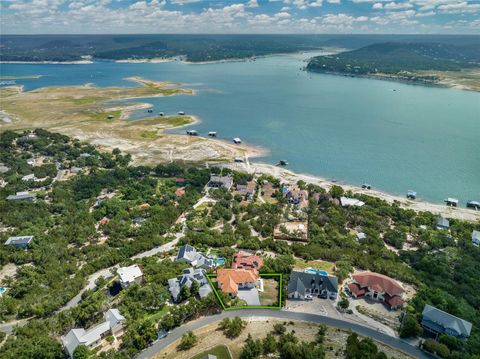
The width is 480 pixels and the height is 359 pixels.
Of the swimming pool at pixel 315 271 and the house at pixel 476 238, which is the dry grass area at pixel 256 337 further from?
the house at pixel 476 238

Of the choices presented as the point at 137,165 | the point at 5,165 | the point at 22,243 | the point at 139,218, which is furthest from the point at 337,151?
the point at 5,165

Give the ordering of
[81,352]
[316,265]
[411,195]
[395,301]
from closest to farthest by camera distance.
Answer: [81,352] → [395,301] → [316,265] → [411,195]

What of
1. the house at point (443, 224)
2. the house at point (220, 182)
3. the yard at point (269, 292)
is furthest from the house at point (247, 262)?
the house at point (443, 224)

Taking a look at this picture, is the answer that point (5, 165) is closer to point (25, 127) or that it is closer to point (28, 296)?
point (25, 127)

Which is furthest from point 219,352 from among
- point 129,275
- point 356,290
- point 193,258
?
point 356,290

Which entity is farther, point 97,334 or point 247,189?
point 247,189

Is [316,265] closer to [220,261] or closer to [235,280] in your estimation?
[235,280]

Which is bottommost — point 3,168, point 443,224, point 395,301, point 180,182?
point 443,224
